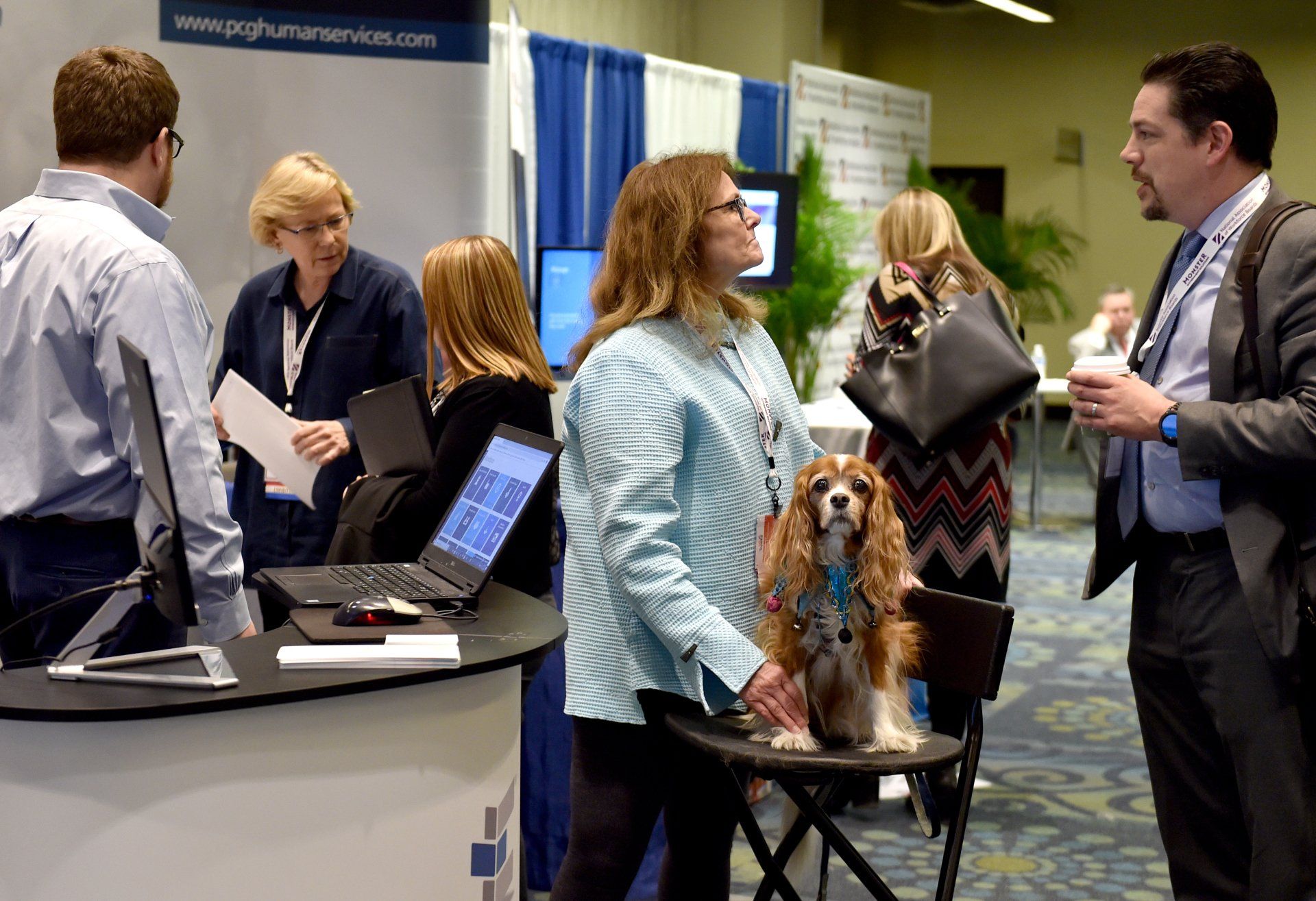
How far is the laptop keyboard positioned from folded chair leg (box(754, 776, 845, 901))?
0.71 meters

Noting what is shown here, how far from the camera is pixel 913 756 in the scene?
1.87 m

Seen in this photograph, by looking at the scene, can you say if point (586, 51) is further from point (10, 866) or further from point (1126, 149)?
point (10, 866)

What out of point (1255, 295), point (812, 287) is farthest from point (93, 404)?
point (812, 287)

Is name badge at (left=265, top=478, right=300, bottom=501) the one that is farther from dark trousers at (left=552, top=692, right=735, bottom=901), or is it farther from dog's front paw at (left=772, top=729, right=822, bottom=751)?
dog's front paw at (left=772, top=729, right=822, bottom=751)

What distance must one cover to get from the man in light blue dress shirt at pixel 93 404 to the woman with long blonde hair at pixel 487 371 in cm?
63

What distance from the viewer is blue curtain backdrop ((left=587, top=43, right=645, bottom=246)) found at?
23.9 feet

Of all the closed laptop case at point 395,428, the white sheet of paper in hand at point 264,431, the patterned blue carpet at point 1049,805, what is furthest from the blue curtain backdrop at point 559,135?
the closed laptop case at point 395,428

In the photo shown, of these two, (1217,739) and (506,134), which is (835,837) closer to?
(1217,739)

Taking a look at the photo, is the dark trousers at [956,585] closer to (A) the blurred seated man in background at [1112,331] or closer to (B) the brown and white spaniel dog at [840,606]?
(B) the brown and white spaniel dog at [840,606]

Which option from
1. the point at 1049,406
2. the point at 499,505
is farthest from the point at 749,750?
the point at 1049,406

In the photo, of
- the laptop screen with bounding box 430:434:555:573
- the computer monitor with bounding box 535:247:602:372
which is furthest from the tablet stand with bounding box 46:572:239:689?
the computer monitor with bounding box 535:247:602:372

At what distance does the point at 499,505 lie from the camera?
2.03 meters

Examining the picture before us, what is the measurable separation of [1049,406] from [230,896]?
16.3 m

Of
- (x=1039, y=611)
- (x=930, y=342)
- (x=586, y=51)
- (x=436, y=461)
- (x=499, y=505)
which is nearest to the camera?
(x=499, y=505)
